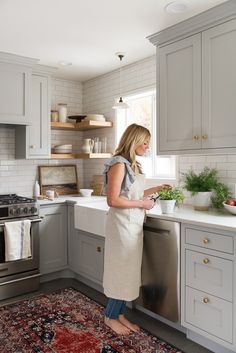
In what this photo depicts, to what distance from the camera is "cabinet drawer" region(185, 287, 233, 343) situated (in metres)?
2.12

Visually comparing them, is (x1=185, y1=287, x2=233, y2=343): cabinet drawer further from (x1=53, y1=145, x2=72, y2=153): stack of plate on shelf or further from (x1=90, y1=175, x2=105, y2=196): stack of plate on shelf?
(x1=53, y1=145, x2=72, y2=153): stack of plate on shelf

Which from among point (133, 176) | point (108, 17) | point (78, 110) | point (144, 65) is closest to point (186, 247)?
point (133, 176)

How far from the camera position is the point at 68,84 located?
4.51 meters

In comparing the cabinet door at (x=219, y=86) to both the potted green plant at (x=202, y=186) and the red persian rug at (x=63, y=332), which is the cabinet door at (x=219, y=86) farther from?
the red persian rug at (x=63, y=332)

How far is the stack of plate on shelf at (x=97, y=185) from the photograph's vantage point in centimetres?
426

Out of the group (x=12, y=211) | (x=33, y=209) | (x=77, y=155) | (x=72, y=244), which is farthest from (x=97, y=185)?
(x=12, y=211)

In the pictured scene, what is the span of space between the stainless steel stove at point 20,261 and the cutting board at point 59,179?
80 centimetres

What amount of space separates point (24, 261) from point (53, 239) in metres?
0.44

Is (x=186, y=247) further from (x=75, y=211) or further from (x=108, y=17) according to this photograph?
(x=108, y=17)

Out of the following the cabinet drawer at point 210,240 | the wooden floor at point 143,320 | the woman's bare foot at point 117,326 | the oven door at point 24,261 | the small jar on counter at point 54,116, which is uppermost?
the small jar on counter at point 54,116

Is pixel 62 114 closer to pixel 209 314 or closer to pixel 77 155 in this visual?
pixel 77 155

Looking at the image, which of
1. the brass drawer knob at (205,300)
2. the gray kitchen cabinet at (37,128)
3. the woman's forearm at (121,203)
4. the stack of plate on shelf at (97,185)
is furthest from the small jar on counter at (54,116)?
the brass drawer knob at (205,300)

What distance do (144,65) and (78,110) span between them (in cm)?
134

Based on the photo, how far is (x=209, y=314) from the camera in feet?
7.34
